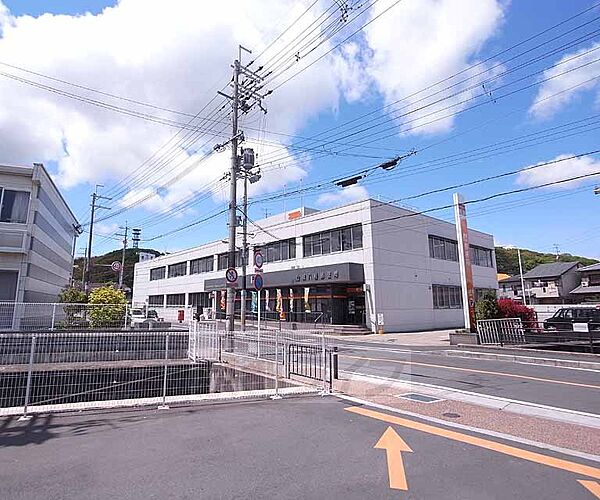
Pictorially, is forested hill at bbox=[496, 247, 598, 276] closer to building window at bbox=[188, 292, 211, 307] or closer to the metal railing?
building window at bbox=[188, 292, 211, 307]

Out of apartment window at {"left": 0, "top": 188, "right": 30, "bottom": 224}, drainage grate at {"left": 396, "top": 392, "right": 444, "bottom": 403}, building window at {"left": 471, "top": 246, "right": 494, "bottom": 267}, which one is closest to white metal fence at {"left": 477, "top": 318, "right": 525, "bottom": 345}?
drainage grate at {"left": 396, "top": 392, "right": 444, "bottom": 403}

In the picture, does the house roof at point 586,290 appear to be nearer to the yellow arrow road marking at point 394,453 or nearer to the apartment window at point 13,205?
the yellow arrow road marking at point 394,453

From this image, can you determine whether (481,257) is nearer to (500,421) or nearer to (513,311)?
(513,311)

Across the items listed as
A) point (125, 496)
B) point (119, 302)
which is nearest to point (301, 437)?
point (125, 496)

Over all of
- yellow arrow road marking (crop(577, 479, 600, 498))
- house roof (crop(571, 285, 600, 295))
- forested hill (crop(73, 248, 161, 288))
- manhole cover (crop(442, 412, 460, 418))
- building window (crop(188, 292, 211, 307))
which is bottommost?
yellow arrow road marking (crop(577, 479, 600, 498))

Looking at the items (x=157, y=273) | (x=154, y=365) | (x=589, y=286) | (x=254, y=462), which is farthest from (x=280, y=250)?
(x=589, y=286)

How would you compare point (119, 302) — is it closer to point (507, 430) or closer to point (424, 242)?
point (507, 430)

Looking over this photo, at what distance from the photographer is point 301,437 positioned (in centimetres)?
578

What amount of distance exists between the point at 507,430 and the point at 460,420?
0.77 metres

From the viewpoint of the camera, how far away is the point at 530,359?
1442cm

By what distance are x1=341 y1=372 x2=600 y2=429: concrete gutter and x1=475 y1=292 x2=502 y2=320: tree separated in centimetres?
1148

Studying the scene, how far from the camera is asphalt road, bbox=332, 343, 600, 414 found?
28.4 ft

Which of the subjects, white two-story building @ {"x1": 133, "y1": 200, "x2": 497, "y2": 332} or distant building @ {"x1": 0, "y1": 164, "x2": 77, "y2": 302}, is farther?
white two-story building @ {"x1": 133, "y1": 200, "x2": 497, "y2": 332}

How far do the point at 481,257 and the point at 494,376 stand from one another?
125 ft
